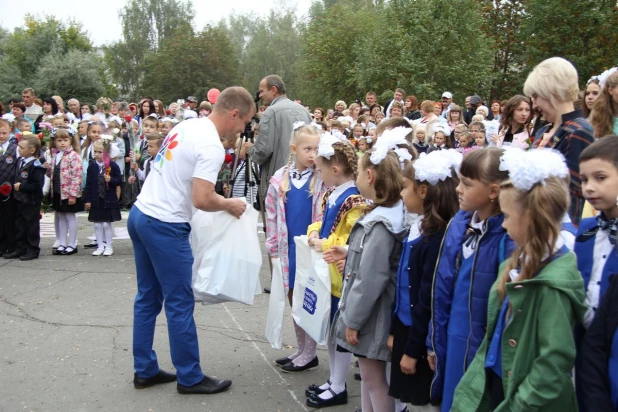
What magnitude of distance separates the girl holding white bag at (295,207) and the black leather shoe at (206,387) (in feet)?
1.83

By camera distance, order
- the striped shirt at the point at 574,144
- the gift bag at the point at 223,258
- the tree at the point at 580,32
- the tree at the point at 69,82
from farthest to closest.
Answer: the tree at the point at 69,82
the tree at the point at 580,32
the gift bag at the point at 223,258
the striped shirt at the point at 574,144

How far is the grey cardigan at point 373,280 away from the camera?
349cm

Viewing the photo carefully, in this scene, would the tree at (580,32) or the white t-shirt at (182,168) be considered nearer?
the white t-shirt at (182,168)

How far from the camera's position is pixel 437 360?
3.06 meters

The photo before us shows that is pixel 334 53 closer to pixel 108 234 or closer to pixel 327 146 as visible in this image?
pixel 108 234

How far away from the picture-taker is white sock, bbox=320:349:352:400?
14.1 feet

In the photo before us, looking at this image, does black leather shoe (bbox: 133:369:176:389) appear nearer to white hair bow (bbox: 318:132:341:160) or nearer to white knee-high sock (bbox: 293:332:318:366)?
white knee-high sock (bbox: 293:332:318:366)

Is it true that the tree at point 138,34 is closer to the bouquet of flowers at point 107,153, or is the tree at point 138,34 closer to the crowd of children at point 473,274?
the bouquet of flowers at point 107,153

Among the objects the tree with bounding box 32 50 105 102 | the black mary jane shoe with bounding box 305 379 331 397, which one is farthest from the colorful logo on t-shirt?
the tree with bounding box 32 50 105 102

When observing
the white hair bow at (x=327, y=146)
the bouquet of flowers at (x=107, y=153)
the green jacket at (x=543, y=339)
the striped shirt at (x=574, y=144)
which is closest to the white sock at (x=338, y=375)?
the white hair bow at (x=327, y=146)

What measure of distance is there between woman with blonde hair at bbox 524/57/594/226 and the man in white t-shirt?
194 cm

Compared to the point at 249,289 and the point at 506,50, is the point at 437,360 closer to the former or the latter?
Result: the point at 249,289

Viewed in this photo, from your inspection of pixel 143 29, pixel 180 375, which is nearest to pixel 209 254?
pixel 180 375

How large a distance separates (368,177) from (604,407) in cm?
179
